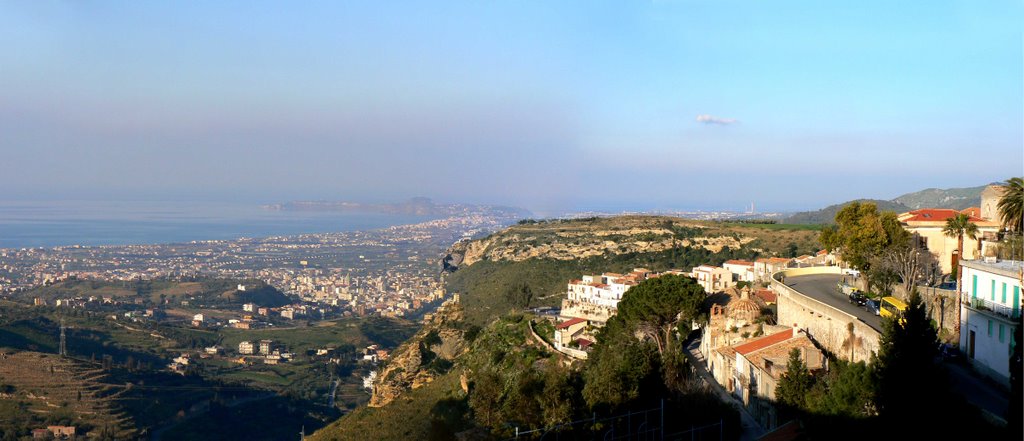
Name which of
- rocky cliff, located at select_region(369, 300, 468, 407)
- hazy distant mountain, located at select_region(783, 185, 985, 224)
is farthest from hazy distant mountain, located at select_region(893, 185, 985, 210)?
rocky cliff, located at select_region(369, 300, 468, 407)

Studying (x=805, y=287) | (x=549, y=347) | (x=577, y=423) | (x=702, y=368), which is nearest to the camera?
(x=577, y=423)

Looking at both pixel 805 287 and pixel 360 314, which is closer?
pixel 805 287

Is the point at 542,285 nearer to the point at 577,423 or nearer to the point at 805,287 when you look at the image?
the point at 805,287

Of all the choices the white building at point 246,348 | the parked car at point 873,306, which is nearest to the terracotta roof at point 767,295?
the parked car at point 873,306

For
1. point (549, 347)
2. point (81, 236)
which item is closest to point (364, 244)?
point (81, 236)

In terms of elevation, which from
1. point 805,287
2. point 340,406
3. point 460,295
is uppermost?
point 805,287

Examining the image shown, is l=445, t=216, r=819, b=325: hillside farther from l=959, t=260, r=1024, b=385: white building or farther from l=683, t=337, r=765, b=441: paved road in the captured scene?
l=959, t=260, r=1024, b=385: white building

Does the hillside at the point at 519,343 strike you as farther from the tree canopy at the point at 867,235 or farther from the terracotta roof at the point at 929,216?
the terracotta roof at the point at 929,216
